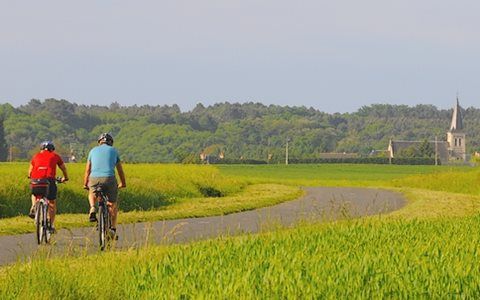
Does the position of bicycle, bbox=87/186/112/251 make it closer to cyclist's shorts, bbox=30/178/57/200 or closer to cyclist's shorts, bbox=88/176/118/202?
cyclist's shorts, bbox=88/176/118/202

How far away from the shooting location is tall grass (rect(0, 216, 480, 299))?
371 inches

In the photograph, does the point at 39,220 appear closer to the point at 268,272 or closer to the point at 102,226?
the point at 102,226

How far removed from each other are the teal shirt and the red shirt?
160cm

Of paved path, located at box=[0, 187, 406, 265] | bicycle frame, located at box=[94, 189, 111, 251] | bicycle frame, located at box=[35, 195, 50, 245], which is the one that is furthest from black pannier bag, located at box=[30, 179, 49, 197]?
bicycle frame, located at box=[94, 189, 111, 251]

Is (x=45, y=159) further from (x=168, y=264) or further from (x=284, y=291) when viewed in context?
(x=284, y=291)

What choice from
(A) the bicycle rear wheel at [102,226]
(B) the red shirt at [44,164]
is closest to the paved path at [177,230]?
(A) the bicycle rear wheel at [102,226]

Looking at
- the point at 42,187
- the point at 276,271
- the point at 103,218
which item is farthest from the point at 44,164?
the point at 276,271

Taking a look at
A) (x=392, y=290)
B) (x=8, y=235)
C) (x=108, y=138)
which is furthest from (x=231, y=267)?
(x=8, y=235)

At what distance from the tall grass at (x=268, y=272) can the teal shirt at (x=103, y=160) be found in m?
2.40

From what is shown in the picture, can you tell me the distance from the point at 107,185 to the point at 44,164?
74.8 inches

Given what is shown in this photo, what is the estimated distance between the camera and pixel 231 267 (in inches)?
443

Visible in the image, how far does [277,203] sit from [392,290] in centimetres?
2707

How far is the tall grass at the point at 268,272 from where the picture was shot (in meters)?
9.43

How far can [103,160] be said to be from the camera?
52.2ft
